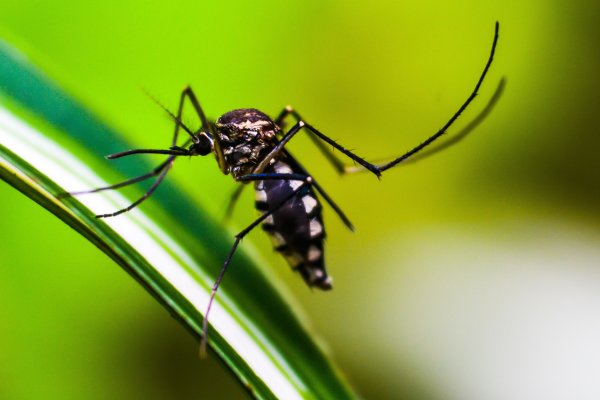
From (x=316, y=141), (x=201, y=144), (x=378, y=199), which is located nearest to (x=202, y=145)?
(x=201, y=144)

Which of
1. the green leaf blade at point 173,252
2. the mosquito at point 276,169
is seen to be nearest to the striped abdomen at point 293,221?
the mosquito at point 276,169

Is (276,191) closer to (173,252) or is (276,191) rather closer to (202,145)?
(202,145)

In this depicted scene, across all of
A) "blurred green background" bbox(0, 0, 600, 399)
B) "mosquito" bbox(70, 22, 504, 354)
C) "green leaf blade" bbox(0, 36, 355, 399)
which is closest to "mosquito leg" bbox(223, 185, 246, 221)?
"blurred green background" bbox(0, 0, 600, 399)

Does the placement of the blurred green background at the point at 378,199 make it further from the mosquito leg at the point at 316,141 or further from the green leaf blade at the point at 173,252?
the mosquito leg at the point at 316,141

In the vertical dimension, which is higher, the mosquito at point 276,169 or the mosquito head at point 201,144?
the mosquito head at point 201,144

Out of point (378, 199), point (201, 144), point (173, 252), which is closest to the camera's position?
point (173, 252)

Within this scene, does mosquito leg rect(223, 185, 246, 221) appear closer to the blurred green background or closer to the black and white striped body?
the blurred green background
